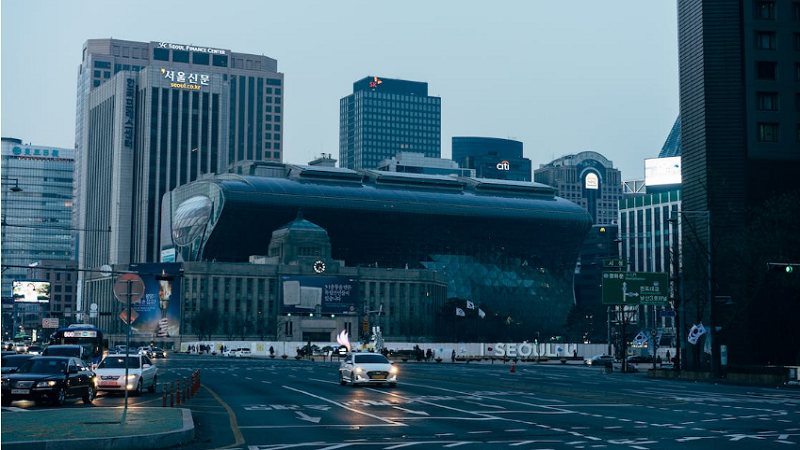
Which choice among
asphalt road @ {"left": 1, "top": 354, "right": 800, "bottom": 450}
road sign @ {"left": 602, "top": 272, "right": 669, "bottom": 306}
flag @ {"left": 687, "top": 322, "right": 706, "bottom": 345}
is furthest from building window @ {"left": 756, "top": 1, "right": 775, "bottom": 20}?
asphalt road @ {"left": 1, "top": 354, "right": 800, "bottom": 450}

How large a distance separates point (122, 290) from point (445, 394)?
18.6 m

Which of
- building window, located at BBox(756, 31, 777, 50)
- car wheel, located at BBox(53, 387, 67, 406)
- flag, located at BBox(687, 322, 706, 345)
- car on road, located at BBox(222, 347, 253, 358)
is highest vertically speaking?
building window, located at BBox(756, 31, 777, 50)

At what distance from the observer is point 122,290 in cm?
2495

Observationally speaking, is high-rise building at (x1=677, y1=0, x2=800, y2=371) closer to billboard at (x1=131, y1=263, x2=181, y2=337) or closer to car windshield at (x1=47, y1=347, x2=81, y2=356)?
car windshield at (x1=47, y1=347, x2=81, y2=356)

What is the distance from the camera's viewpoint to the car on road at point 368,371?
45750 mm

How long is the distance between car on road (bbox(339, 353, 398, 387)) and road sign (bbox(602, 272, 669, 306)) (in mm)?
31577

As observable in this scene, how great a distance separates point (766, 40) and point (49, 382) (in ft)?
211

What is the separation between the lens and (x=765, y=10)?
7962 centimetres

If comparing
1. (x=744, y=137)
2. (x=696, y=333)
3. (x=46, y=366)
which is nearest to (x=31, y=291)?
(x=744, y=137)

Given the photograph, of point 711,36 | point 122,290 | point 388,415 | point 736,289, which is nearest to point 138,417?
point 122,290

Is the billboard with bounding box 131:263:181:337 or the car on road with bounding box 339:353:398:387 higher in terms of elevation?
the billboard with bounding box 131:263:181:337

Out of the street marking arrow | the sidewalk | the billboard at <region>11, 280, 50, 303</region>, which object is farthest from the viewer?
the billboard at <region>11, 280, 50, 303</region>

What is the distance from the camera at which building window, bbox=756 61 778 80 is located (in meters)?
79.2

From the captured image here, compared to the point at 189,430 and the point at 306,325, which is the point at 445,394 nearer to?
the point at 189,430
